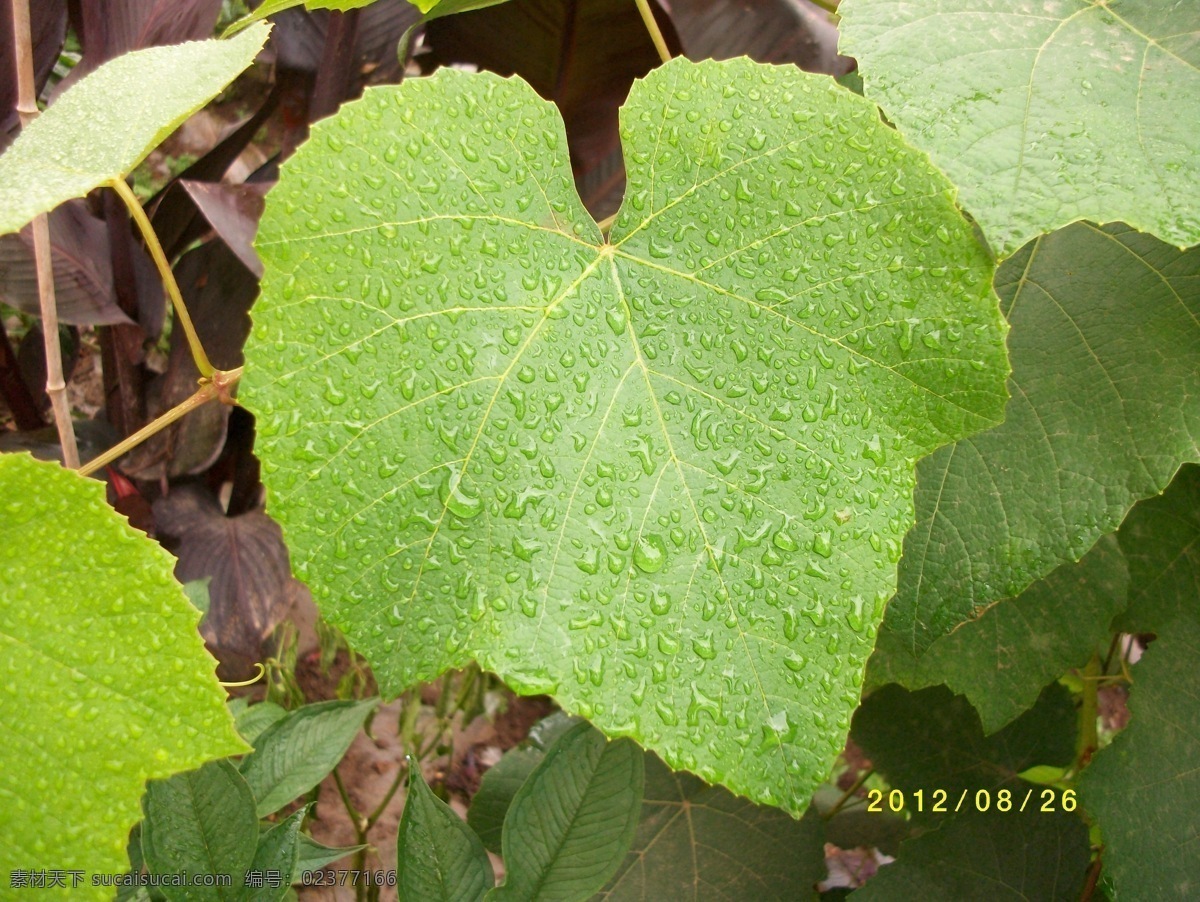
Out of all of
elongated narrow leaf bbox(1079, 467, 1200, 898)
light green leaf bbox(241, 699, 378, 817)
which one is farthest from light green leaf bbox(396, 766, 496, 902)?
elongated narrow leaf bbox(1079, 467, 1200, 898)

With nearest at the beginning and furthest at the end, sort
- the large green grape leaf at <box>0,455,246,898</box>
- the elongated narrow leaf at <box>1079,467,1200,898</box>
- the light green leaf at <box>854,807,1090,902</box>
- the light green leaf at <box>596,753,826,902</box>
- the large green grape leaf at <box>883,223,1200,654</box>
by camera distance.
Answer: the large green grape leaf at <box>0,455,246,898</box>
the large green grape leaf at <box>883,223,1200,654</box>
the elongated narrow leaf at <box>1079,467,1200,898</box>
the light green leaf at <box>854,807,1090,902</box>
the light green leaf at <box>596,753,826,902</box>

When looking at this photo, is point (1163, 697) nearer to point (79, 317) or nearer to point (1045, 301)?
point (1045, 301)

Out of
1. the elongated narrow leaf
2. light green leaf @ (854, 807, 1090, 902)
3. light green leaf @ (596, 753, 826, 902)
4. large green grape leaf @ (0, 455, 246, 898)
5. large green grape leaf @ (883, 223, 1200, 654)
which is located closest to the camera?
large green grape leaf @ (0, 455, 246, 898)

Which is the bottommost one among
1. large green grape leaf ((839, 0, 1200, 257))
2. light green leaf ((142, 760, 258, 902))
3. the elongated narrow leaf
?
the elongated narrow leaf

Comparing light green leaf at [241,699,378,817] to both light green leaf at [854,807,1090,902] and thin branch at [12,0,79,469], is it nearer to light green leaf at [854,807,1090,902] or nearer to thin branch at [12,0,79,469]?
thin branch at [12,0,79,469]

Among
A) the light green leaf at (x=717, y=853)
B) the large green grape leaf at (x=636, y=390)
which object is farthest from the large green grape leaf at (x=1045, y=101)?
the light green leaf at (x=717, y=853)

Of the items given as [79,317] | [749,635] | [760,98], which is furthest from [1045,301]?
[79,317]
